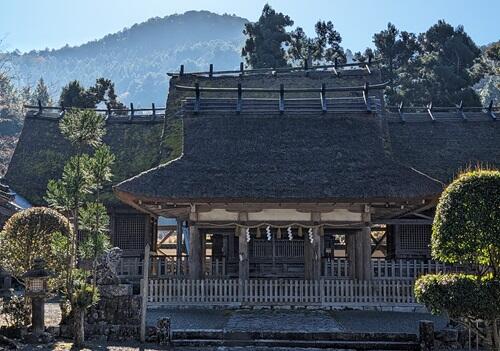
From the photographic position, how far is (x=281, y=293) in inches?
754

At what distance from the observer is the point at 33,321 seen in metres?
13.8

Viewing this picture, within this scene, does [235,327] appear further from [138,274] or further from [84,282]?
[138,274]

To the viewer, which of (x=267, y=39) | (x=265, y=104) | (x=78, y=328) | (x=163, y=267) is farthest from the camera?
(x=267, y=39)

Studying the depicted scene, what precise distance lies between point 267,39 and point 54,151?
2287 cm

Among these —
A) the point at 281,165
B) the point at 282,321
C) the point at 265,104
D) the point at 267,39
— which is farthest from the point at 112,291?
the point at 267,39

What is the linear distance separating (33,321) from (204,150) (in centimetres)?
863

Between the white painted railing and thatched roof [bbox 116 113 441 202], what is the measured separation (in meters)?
2.94

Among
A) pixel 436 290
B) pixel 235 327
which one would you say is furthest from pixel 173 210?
pixel 436 290

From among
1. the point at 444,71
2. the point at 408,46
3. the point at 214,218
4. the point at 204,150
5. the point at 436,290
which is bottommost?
the point at 436,290

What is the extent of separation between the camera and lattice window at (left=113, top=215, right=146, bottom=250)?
25.3m

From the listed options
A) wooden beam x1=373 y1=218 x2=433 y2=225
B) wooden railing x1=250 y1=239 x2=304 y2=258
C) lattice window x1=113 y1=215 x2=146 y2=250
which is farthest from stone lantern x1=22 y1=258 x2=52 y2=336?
wooden beam x1=373 y1=218 x2=433 y2=225

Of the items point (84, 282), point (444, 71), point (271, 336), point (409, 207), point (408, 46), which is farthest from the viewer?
point (408, 46)

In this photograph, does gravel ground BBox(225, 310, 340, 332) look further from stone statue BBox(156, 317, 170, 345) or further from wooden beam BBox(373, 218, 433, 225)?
wooden beam BBox(373, 218, 433, 225)

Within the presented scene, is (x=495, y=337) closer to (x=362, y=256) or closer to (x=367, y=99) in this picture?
(x=362, y=256)
